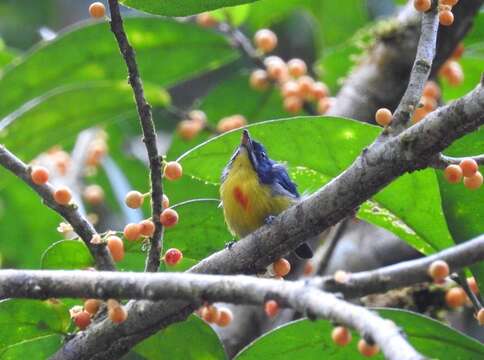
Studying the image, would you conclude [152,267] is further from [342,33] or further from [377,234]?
[342,33]

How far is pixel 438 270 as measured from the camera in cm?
163

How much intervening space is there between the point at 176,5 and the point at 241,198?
2.95ft

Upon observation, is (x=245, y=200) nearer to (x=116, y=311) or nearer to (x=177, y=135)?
(x=116, y=311)

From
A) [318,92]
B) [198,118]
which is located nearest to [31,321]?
[198,118]

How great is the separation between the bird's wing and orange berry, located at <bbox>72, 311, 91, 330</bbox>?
1.00 m

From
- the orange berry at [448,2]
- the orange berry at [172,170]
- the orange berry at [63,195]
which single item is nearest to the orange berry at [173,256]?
the orange berry at [172,170]

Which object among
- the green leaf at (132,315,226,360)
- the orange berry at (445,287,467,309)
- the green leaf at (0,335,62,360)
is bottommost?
the orange berry at (445,287,467,309)

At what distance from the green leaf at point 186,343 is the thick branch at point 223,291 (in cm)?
79

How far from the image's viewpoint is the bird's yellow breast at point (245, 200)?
123 inches

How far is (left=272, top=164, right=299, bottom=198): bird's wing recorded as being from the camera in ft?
11.0

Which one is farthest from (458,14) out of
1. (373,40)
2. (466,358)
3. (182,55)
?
(466,358)

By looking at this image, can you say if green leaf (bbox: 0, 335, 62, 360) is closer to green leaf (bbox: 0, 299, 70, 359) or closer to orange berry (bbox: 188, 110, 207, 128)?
green leaf (bbox: 0, 299, 70, 359)

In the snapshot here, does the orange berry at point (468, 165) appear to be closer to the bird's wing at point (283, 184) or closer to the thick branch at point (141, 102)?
the thick branch at point (141, 102)

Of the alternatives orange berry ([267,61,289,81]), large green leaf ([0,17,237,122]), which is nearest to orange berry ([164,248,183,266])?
large green leaf ([0,17,237,122])
